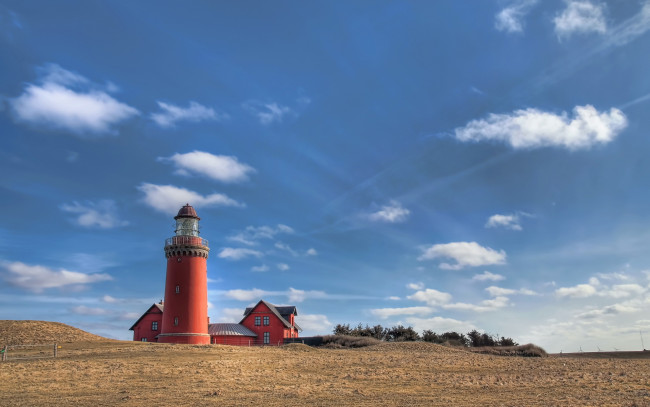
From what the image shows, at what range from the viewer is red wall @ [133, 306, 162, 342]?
65000 mm

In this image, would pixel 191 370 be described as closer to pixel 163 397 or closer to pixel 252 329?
pixel 163 397

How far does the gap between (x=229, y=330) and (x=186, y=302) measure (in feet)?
45.8

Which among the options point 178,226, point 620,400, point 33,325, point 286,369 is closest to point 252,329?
point 178,226

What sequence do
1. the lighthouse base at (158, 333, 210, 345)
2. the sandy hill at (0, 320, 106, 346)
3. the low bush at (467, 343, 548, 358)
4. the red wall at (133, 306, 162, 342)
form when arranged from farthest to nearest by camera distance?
the red wall at (133, 306, 162, 342)
the lighthouse base at (158, 333, 210, 345)
the low bush at (467, 343, 548, 358)
the sandy hill at (0, 320, 106, 346)

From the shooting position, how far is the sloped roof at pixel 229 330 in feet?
211

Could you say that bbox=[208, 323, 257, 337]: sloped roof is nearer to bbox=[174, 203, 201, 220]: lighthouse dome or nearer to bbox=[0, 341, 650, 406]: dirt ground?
bbox=[174, 203, 201, 220]: lighthouse dome

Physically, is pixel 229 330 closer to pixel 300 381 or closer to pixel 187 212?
pixel 187 212

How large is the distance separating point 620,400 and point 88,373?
88.2ft

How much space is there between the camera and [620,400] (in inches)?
790

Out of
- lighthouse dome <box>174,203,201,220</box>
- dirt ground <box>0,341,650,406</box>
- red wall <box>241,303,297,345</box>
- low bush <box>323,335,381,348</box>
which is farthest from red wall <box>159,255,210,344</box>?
low bush <box>323,335,381,348</box>

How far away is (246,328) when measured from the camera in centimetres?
6750

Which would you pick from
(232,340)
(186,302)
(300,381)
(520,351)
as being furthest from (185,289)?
(520,351)

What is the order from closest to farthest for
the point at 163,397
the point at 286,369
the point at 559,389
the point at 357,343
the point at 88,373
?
1. the point at 163,397
2. the point at 559,389
3. the point at 88,373
4. the point at 286,369
5. the point at 357,343

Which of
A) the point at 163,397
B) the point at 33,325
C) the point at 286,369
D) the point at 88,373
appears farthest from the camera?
the point at 33,325
